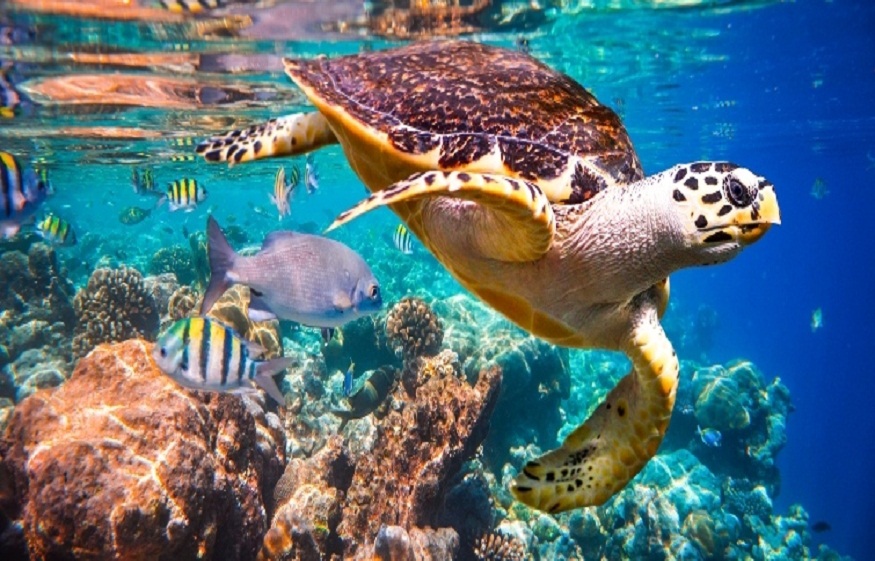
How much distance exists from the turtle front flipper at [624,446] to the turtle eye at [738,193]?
0.95m

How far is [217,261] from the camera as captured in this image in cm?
454

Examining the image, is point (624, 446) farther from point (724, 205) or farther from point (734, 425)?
point (734, 425)

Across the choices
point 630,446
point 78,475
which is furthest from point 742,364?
point 78,475

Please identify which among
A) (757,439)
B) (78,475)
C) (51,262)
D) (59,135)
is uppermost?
(78,475)

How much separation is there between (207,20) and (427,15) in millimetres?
3969

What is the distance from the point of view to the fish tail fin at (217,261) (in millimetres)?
4535

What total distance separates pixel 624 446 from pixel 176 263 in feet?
44.0

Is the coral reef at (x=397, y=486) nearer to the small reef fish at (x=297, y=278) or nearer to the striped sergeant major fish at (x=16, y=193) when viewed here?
the small reef fish at (x=297, y=278)

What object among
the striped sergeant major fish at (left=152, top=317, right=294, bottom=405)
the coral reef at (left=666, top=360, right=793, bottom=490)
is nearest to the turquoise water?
the coral reef at (left=666, top=360, right=793, bottom=490)

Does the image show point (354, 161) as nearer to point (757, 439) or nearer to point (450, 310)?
point (450, 310)

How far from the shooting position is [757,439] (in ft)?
37.1

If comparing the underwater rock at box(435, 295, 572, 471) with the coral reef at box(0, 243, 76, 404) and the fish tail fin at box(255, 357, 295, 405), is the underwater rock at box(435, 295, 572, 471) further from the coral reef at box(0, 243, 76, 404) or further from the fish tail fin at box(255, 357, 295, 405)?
the coral reef at box(0, 243, 76, 404)

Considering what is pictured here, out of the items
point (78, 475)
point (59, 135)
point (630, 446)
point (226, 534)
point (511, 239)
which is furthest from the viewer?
point (59, 135)

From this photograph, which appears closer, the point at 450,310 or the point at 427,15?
the point at 427,15
